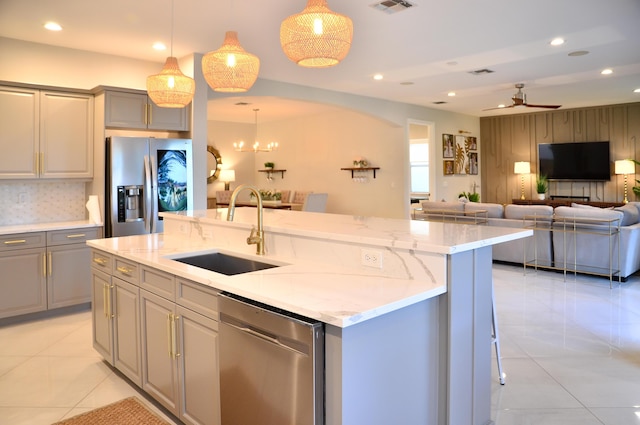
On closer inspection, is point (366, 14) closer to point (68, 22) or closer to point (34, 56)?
point (68, 22)

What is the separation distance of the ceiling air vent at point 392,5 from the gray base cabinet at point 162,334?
9.55 feet

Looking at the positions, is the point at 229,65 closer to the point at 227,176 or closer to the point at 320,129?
the point at 320,129

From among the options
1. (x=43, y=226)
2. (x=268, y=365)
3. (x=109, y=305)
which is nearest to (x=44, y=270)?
(x=43, y=226)

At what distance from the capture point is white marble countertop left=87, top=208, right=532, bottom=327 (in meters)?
1.73

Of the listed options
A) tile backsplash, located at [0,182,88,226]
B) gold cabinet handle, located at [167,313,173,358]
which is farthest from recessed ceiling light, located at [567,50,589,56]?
tile backsplash, located at [0,182,88,226]

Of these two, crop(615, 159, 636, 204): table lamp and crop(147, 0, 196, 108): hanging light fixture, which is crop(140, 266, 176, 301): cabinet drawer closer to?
crop(147, 0, 196, 108): hanging light fixture

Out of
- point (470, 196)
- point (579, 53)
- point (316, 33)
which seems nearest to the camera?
point (316, 33)

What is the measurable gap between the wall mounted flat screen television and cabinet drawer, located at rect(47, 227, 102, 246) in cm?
943

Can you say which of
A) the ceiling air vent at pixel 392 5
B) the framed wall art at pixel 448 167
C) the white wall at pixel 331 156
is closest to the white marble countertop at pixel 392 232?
the ceiling air vent at pixel 392 5

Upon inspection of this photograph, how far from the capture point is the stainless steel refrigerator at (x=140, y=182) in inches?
185

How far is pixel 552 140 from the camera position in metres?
10.4

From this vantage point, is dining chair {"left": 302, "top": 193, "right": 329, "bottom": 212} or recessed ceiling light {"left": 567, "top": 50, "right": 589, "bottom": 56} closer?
recessed ceiling light {"left": 567, "top": 50, "right": 589, "bottom": 56}

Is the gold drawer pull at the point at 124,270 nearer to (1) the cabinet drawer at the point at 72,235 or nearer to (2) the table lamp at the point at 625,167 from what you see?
(1) the cabinet drawer at the point at 72,235

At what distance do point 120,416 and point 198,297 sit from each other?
1011 millimetres
